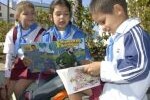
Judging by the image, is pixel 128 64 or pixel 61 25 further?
pixel 61 25

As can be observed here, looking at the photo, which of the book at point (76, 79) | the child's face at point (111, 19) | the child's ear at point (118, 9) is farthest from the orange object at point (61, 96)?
the child's ear at point (118, 9)

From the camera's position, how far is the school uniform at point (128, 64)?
2598 millimetres

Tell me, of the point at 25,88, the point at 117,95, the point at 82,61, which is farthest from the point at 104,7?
the point at 25,88

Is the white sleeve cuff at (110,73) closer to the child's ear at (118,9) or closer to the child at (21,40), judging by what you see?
the child's ear at (118,9)

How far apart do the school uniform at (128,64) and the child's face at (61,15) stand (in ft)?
4.59

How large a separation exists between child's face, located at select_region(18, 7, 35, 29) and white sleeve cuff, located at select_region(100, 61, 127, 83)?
1.84m

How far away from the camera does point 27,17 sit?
173 inches

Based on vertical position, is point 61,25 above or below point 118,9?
below

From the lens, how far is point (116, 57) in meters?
2.68

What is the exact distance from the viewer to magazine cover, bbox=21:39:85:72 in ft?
12.1

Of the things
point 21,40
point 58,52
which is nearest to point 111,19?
point 58,52

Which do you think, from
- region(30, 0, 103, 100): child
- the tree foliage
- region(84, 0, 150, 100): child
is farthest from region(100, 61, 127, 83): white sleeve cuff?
the tree foliage

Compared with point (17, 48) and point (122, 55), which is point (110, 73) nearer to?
point (122, 55)

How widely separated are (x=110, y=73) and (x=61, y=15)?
1548 millimetres
